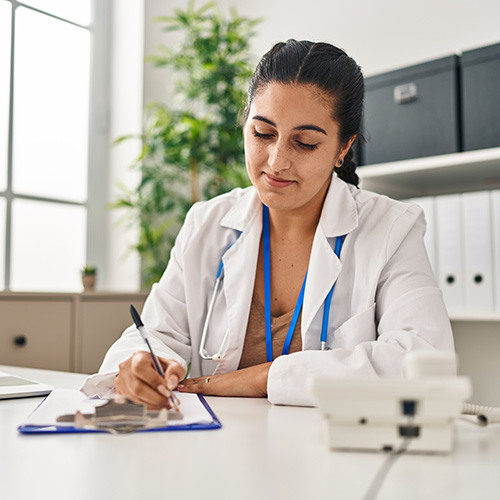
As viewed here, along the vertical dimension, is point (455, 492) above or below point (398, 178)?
below

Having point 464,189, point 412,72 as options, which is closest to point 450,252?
point 464,189

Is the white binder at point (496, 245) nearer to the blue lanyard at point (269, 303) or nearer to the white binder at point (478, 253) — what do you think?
the white binder at point (478, 253)

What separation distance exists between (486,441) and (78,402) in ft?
1.92

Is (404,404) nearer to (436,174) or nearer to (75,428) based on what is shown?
(75,428)

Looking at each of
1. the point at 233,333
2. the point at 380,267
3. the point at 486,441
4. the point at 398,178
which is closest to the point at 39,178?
the point at 398,178

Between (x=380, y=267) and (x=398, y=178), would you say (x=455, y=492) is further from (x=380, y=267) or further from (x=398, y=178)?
(x=398, y=178)

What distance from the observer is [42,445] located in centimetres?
69

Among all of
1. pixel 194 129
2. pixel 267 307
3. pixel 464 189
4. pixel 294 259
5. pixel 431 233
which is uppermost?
pixel 194 129

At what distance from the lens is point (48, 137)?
295 centimetres

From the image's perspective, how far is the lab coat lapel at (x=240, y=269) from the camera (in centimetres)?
130

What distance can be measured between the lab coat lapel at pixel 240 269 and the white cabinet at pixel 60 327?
1.00 m

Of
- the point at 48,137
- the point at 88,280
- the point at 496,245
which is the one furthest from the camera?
the point at 48,137

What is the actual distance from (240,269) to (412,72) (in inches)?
43.0

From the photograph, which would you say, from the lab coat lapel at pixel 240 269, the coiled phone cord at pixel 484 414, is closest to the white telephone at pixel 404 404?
the coiled phone cord at pixel 484 414
